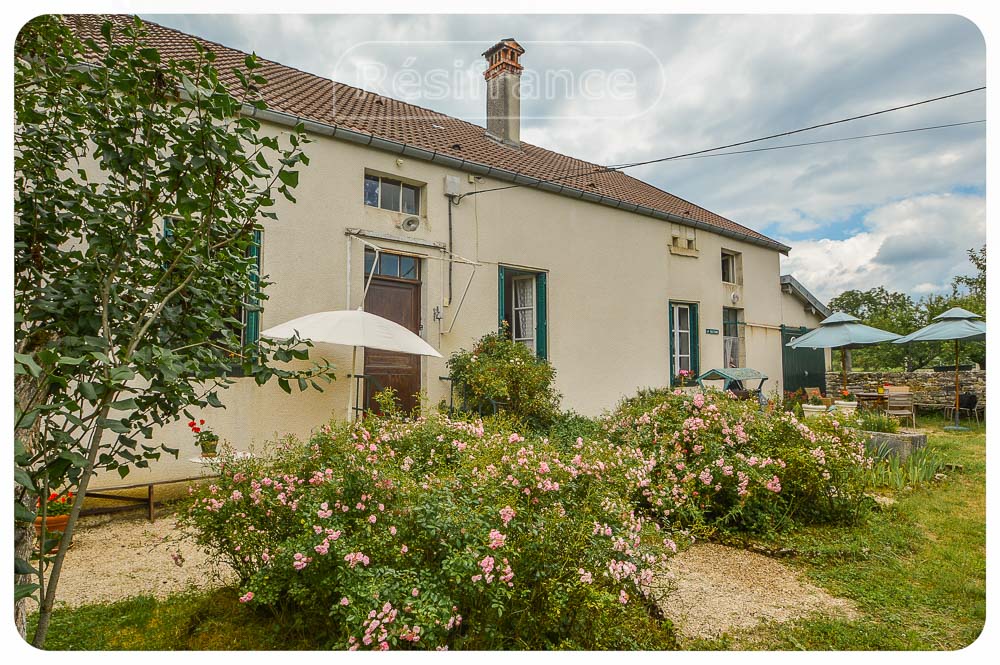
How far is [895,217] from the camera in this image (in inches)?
88.4

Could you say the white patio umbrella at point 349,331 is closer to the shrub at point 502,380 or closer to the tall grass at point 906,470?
the shrub at point 502,380

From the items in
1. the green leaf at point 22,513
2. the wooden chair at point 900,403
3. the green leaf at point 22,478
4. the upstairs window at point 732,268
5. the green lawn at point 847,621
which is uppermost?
the upstairs window at point 732,268

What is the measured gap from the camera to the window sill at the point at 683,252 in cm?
848

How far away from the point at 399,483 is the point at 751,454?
2697 millimetres

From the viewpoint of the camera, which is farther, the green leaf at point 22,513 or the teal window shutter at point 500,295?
the teal window shutter at point 500,295

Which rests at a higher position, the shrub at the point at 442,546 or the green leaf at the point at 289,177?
the green leaf at the point at 289,177

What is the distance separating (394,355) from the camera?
5.75 m

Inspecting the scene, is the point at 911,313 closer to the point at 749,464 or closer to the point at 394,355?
the point at 749,464

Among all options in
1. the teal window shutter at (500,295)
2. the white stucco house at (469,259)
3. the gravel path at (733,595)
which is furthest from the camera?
the teal window shutter at (500,295)

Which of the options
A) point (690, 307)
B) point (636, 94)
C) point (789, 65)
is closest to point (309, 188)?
point (636, 94)

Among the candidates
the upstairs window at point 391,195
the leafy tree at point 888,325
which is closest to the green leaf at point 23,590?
the leafy tree at point 888,325

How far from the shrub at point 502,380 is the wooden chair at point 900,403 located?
16.1 ft

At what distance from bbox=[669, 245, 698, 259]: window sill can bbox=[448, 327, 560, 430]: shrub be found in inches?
140

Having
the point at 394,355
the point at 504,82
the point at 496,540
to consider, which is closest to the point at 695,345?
the point at 394,355
